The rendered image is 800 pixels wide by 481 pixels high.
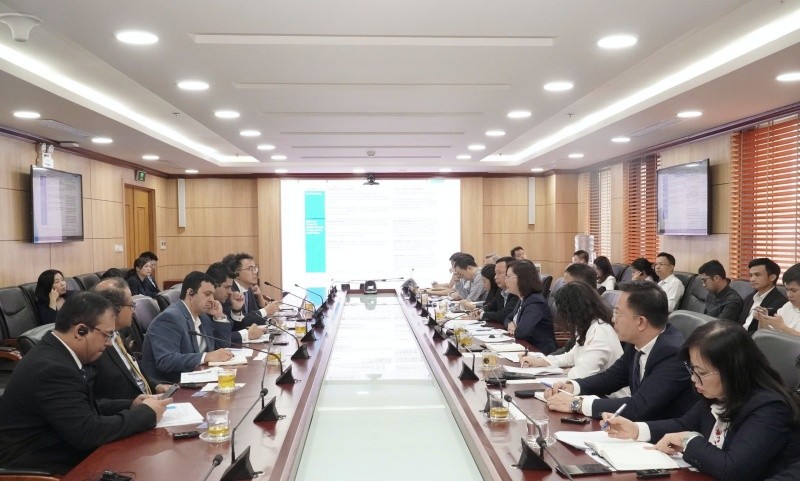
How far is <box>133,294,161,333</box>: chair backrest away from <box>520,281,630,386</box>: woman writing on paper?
2.90 metres

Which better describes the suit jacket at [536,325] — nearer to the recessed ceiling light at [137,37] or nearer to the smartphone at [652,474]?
the smartphone at [652,474]

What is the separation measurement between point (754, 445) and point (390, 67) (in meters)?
2.97

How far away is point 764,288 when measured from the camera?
518 centimetres

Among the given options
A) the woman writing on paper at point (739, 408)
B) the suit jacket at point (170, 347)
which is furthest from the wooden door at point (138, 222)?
the woman writing on paper at point (739, 408)

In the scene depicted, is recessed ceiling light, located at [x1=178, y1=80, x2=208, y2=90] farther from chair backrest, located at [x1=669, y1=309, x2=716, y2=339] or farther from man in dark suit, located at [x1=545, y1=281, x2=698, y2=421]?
chair backrest, located at [x1=669, y1=309, x2=716, y2=339]

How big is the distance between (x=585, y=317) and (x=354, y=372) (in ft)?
4.60

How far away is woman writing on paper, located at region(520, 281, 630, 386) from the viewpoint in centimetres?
326

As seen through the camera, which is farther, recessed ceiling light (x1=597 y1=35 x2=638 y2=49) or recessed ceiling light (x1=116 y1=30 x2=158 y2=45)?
recessed ceiling light (x1=597 y1=35 x2=638 y2=49)

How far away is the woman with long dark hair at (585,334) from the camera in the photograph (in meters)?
3.26

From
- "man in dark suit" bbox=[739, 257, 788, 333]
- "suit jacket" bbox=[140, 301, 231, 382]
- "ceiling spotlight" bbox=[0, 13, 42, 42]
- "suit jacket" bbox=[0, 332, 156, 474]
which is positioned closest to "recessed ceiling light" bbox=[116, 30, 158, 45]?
"ceiling spotlight" bbox=[0, 13, 42, 42]

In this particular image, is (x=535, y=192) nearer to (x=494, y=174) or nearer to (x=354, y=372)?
(x=494, y=174)

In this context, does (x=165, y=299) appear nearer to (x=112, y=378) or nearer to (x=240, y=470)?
(x=112, y=378)

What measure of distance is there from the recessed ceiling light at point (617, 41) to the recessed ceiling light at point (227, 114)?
10.4 feet

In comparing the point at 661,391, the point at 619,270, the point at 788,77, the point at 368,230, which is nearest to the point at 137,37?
the point at 661,391
